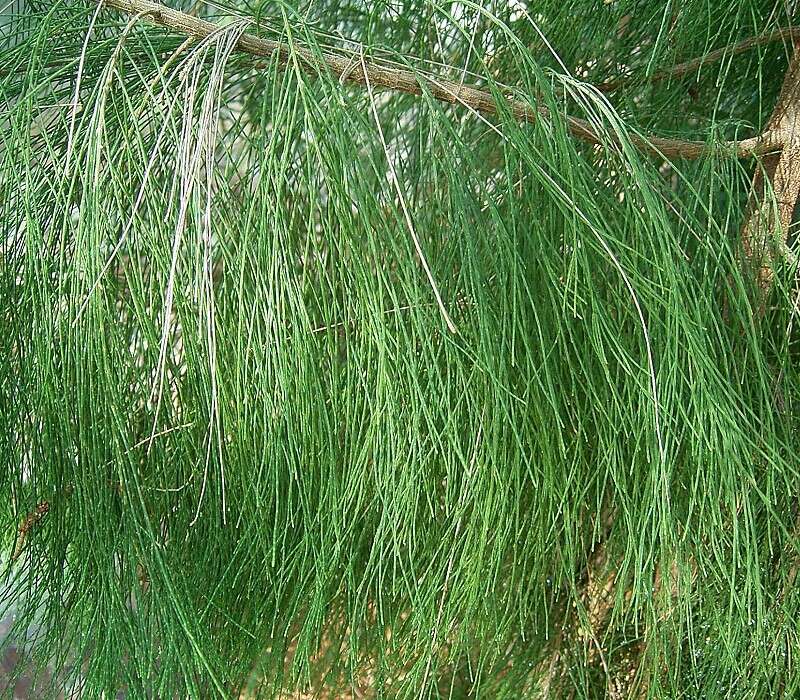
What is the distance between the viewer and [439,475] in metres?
0.61

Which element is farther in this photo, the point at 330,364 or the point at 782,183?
the point at 782,183

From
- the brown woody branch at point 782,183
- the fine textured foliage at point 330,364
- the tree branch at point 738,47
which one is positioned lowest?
the fine textured foliage at point 330,364

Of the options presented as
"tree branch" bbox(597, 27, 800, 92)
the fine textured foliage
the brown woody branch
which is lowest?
the fine textured foliage

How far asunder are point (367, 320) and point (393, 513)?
4.5 inches

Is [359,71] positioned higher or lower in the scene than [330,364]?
higher

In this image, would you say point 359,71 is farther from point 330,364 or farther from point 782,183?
point 782,183

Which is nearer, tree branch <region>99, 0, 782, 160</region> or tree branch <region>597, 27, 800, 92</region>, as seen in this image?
tree branch <region>99, 0, 782, 160</region>

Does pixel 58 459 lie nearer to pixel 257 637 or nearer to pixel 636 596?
pixel 257 637

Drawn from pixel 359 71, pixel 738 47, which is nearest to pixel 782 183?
pixel 738 47

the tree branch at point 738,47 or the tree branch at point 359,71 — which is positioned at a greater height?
the tree branch at point 738,47

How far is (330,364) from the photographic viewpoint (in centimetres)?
50

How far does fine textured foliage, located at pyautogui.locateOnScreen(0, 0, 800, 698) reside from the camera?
43cm

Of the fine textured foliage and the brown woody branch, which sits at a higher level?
the brown woody branch

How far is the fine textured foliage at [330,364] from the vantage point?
0.43 meters
